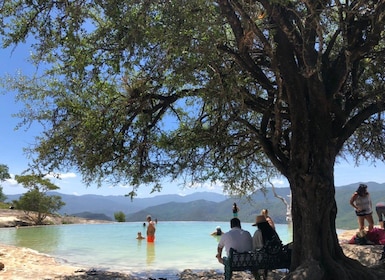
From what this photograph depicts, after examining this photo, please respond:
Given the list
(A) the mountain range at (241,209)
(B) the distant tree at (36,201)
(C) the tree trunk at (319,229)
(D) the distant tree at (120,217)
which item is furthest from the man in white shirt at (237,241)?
(D) the distant tree at (120,217)

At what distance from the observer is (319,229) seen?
20.7ft

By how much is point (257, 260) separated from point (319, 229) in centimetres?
109

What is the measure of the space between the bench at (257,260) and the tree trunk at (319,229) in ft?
0.92

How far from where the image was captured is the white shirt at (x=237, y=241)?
6445 millimetres

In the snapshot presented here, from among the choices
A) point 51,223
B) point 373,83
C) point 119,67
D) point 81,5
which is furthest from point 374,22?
point 51,223

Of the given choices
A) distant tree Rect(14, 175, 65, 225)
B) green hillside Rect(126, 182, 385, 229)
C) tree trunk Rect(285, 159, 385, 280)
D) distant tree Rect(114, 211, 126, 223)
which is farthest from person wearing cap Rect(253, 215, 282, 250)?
distant tree Rect(114, 211, 126, 223)

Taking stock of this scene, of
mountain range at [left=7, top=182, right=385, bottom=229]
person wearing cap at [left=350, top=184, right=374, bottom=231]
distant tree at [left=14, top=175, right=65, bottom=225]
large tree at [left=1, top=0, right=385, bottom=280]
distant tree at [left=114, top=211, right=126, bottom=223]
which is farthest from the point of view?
distant tree at [left=114, top=211, right=126, bottom=223]

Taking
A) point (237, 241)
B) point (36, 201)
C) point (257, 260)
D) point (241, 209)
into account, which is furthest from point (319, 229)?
point (36, 201)

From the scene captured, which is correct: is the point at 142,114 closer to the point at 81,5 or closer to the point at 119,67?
the point at 119,67

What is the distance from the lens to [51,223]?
3550 cm

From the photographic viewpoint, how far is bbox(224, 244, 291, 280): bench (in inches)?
242

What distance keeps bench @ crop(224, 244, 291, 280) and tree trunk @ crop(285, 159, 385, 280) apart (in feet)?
0.92

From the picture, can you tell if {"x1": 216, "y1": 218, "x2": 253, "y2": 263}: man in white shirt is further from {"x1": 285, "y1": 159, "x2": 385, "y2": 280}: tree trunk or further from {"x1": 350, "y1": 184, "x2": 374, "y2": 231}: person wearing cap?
{"x1": 350, "y1": 184, "x2": 374, "y2": 231}: person wearing cap

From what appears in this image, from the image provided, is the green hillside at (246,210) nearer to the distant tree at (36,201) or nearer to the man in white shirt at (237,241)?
the man in white shirt at (237,241)
